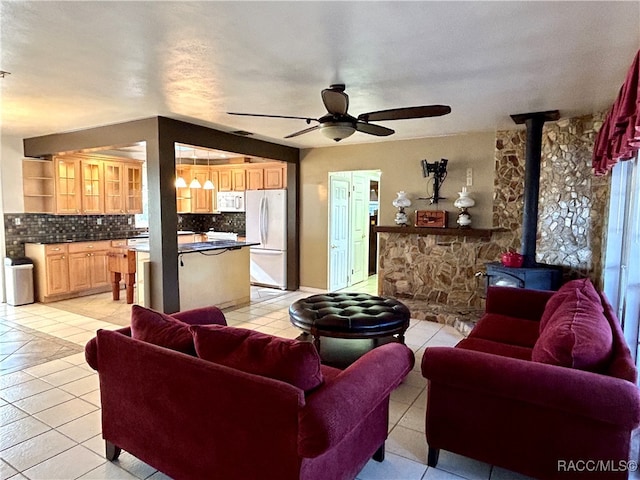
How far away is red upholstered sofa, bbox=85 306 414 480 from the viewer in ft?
5.23

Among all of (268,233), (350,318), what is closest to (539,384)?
(350,318)

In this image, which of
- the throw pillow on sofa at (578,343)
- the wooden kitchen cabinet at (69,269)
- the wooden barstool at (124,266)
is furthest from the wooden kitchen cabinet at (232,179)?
the throw pillow on sofa at (578,343)

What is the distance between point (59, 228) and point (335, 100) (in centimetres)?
571

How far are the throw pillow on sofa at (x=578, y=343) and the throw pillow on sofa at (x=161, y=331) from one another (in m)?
1.76

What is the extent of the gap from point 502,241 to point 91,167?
6364mm

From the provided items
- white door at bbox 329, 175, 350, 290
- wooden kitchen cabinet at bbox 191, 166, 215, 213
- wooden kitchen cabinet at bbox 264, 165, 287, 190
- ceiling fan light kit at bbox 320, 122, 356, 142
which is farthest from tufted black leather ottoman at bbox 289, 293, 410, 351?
wooden kitchen cabinet at bbox 191, 166, 215, 213

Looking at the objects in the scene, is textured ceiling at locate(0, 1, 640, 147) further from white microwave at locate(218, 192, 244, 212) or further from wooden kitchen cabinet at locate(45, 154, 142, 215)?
white microwave at locate(218, 192, 244, 212)

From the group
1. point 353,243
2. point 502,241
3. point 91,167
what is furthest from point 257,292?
point 502,241

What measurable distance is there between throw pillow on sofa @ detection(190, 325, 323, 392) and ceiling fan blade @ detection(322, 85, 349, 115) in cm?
176

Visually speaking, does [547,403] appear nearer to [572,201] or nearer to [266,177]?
[572,201]

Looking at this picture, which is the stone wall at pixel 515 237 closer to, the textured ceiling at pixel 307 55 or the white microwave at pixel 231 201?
the textured ceiling at pixel 307 55

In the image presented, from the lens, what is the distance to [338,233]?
22.7 ft

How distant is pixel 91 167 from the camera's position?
6.66m

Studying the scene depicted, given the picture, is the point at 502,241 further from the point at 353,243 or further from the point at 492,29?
the point at 492,29
